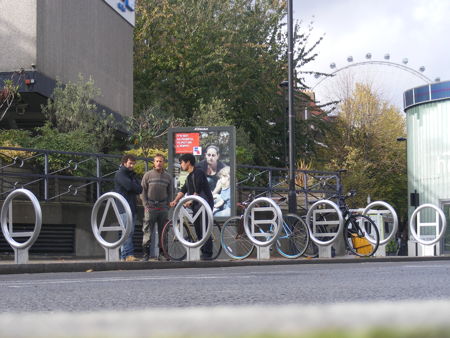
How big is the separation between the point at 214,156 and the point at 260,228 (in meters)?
1.99

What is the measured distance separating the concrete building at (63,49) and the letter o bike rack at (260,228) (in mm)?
7744

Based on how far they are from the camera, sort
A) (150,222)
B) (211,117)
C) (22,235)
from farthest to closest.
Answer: (211,117), (150,222), (22,235)

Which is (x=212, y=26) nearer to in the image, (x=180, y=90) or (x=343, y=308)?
(x=180, y=90)

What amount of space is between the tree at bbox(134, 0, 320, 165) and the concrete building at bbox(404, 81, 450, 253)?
9564 mm

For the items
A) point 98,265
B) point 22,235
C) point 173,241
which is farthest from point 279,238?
point 22,235

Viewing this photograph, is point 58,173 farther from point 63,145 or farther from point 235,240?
point 235,240

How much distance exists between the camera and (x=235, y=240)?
54.1 feet

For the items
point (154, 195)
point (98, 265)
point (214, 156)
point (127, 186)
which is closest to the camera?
point (98, 265)

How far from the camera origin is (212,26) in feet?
110

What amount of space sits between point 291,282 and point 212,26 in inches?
1045

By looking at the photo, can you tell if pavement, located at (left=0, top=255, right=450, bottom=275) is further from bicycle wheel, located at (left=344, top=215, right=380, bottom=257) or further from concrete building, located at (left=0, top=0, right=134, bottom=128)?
concrete building, located at (left=0, top=0, right=134, bottom=128)

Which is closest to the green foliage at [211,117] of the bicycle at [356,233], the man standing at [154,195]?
the bicycle at [356,233]

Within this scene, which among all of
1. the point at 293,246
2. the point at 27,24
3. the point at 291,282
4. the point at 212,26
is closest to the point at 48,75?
the point at 27,24

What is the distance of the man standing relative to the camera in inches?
555
